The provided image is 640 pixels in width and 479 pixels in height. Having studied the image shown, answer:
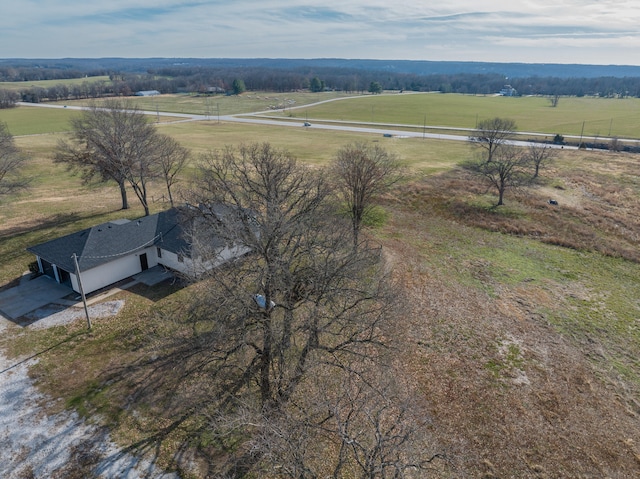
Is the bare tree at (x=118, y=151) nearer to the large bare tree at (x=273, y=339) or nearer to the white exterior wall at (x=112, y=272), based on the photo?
the white exterior wall at (x=112, y=272)

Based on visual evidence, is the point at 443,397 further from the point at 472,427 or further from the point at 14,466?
the point at 14,466

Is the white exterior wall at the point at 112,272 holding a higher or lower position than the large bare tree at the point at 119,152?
lower

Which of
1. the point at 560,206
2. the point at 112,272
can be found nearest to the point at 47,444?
the point at 112,272

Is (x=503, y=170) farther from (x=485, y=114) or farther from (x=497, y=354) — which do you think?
(x=485, y=114)

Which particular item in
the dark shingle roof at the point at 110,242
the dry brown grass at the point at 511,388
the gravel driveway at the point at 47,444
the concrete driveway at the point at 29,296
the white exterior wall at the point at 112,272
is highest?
the dark shingle roof at the point at 110,242

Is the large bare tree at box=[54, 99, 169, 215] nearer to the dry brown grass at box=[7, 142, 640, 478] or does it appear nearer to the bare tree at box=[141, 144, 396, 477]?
the dry brown grass at box=[7, 142, 640, 478]

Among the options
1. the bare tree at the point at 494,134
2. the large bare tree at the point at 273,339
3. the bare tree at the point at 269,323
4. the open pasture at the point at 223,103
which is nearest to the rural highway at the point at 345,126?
the open pasture at the point at 223,103
